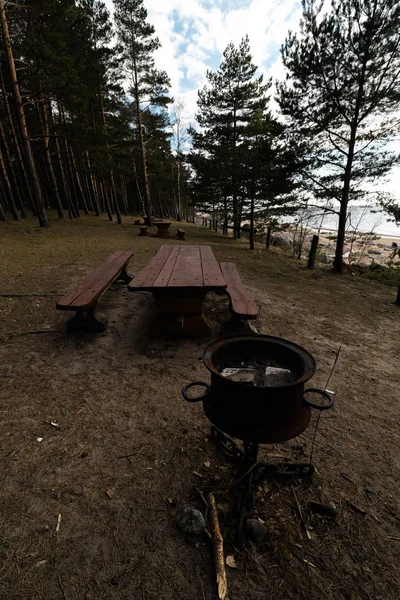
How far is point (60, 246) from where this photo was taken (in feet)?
31.5

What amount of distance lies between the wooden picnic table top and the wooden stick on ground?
2.06 meters

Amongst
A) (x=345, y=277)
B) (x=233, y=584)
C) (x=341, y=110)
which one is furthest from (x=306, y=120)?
(x=233, y=584)

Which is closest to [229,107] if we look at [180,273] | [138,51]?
[138,51]

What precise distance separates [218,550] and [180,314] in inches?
99.5

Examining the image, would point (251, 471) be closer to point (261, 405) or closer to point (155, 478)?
point (261, 405)

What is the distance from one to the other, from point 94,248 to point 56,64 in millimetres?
7270

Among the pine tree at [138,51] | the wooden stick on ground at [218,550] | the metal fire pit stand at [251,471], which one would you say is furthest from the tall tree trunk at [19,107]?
the wooden stick on ground at [218,550]

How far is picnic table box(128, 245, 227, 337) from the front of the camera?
3.24 metres

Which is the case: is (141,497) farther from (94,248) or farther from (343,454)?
(94,248)

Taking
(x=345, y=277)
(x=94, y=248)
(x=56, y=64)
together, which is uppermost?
(x=56, y=64)

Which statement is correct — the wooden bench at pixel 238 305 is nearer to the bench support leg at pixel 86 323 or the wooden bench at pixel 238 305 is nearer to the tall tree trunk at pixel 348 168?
the bench support leg at pixel 86 323

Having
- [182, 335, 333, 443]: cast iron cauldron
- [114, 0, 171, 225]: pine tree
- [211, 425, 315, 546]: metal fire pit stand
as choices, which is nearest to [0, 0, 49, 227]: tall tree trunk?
[114, 0, 171, 225]: pine tree

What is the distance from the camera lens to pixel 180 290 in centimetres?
350

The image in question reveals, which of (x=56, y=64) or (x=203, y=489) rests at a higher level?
(x=56, y=64)
